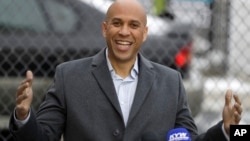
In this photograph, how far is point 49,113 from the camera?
12.2 feet

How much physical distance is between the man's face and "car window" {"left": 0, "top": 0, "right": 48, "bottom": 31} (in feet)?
9.49

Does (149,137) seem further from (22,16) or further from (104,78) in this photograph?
(22,16)

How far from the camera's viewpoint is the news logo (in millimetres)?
3532

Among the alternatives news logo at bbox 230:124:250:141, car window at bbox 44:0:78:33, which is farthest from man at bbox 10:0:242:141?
car window at bbox 44:0:78:33

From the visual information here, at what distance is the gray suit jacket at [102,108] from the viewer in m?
3.71

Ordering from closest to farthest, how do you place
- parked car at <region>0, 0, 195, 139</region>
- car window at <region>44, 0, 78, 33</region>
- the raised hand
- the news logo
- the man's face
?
the raised hand → the news logo → the man's face → parked car at <region>0, 0, 195, 139</region> → car window at <region>44, 0, 78, 33</region>

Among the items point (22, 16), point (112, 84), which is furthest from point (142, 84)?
point (22, 16)

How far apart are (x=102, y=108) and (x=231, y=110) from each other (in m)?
0.64

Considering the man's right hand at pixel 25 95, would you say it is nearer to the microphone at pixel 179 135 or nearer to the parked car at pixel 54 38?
the microphone at pixel 179 135

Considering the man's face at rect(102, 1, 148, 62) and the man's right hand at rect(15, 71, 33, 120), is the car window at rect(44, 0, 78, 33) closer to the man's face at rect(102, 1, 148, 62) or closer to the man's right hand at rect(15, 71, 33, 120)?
the man's face at rect(102, 1, 148, 62)

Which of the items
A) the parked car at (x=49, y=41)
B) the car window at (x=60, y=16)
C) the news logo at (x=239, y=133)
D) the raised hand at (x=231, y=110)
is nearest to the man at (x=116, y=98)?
the news logo at (x=239, y=133)

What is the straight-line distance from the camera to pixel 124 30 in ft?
12.2

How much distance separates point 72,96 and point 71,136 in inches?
7.2

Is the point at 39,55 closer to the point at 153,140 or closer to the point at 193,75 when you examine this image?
the point at 193,75
